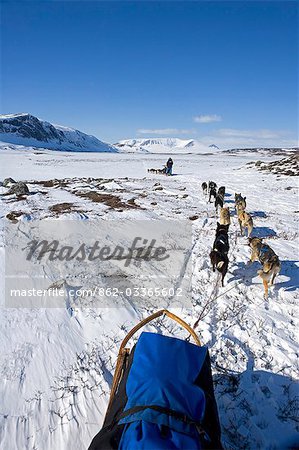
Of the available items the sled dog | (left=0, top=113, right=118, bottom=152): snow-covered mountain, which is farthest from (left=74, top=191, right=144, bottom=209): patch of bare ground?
(left=0, top=113, right=118, bottom=152): snow-covered mountain

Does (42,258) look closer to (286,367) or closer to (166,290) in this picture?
(166,290)

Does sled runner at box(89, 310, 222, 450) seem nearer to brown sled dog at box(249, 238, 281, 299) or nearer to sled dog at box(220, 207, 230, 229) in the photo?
brown sled dog at box(249, 238, 281, 299)


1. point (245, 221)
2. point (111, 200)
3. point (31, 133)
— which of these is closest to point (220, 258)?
point (245, 221)

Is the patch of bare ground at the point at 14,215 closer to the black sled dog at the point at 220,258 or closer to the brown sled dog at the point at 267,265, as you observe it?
the black sled dog at the point at 220,258

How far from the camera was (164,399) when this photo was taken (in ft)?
8.61

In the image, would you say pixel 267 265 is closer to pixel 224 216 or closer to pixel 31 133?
pixel 224 216

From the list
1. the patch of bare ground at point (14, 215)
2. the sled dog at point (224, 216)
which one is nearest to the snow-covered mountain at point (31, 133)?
the patch of bare ground at point (14, 215)

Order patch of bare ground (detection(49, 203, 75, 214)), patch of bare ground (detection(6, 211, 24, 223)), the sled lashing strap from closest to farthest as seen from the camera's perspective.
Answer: the sled lashing strap → patch of bare ground (detection(6, 211, 24, 223)) → patch of bare ground (detection(49, 203, 75, 214))

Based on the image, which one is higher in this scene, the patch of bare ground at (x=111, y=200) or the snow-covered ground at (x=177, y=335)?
the patch of bare ground at (x=111, y=200)

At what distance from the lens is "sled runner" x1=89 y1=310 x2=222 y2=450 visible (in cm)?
242

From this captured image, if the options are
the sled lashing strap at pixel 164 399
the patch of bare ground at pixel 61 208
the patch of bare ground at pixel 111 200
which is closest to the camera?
the sled lashing strap at pixel 164 399

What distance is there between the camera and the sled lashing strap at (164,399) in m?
2.40

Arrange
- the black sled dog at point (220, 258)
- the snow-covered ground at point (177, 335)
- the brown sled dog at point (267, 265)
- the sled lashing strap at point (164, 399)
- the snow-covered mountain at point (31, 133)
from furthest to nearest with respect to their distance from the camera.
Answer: the snow-covered mountain at point (31, 133) < the black sled dog at point (220, 258) < the brown sled dog at point (267, 265) < the snow-covered ground at point (177, 335) < the sled lashing strap at point (164, 399)

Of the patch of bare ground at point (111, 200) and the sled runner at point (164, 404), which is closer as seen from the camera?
the sled runner at point (164, 404)
